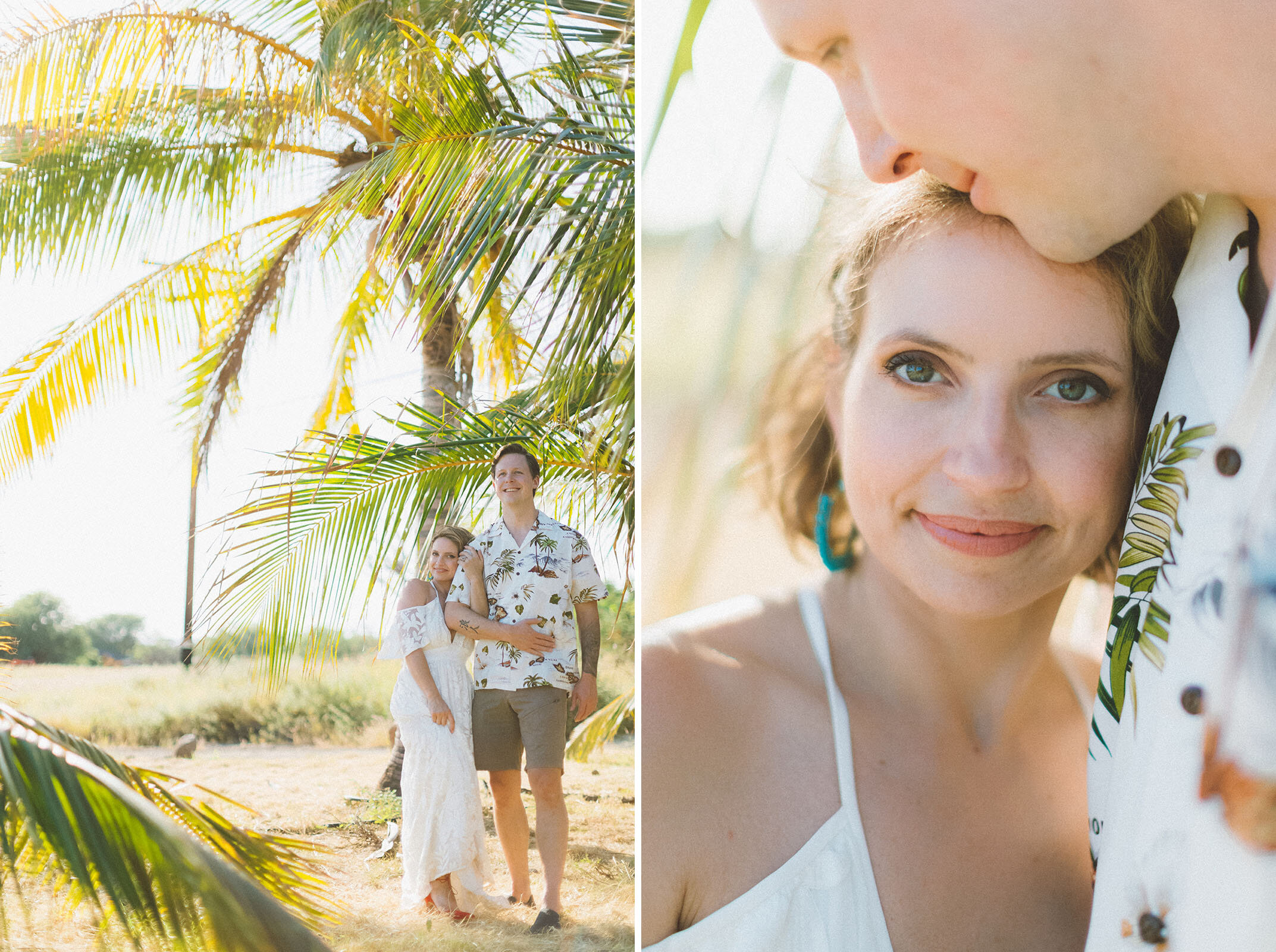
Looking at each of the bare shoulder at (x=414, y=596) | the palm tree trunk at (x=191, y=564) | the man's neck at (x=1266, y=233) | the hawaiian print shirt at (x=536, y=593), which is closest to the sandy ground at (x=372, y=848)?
the palm tree trunk at (x=191, y=564)

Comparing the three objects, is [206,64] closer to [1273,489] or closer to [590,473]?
[590,473]

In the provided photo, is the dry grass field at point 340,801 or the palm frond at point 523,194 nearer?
the palm frond at point 523,194

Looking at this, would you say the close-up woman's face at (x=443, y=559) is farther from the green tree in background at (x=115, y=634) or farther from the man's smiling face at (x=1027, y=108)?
the green tree in background at (x=115, y=634)

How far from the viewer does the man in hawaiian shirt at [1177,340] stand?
581mm

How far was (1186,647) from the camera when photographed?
0.61 m

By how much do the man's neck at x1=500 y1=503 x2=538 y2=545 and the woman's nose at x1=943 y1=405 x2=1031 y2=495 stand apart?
2225 mm

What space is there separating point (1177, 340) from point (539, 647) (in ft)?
7.66

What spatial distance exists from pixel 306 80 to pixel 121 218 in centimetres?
99

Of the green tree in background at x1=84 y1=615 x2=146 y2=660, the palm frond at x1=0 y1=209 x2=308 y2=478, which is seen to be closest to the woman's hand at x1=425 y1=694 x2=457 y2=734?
the palm frond at x1=0 y1=209 x2=308 y2=478

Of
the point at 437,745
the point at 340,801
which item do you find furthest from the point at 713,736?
the point at 340,801

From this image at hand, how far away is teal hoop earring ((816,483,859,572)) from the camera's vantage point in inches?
30.4

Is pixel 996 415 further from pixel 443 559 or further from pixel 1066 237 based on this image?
pixel 443 559

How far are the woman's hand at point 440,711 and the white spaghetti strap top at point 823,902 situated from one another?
7.44 feet

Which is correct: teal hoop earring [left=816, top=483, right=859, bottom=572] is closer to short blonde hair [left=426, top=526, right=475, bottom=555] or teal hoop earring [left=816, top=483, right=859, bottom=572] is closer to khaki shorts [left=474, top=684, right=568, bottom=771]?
khaki shorts [left=474, top=684, right=568, bottom=771]
